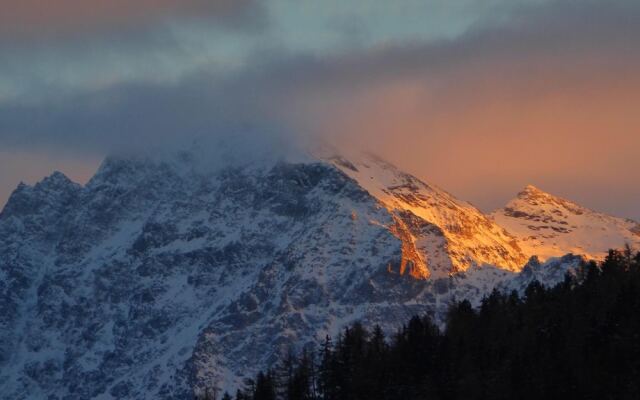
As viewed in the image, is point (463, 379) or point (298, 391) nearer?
point (463, 379)

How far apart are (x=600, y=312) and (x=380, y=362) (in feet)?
74.9

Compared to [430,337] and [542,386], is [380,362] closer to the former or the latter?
[430,337]

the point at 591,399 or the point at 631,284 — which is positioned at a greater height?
the point at 631,284

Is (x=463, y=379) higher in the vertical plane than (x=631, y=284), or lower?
lower

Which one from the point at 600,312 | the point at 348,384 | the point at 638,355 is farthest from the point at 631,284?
the point at 348,384

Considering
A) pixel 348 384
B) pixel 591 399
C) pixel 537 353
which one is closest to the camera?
pixel 591 399

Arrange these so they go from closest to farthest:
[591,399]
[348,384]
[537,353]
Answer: [591,399]
[537,353]
[348,384]

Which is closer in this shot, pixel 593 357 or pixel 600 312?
pixel 593 357

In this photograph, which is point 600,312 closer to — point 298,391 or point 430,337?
point 430,337

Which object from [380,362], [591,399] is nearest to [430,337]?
[380,362]

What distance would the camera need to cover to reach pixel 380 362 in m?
198

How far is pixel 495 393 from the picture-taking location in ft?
587

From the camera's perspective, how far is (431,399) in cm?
18662

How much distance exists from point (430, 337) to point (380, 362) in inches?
225
